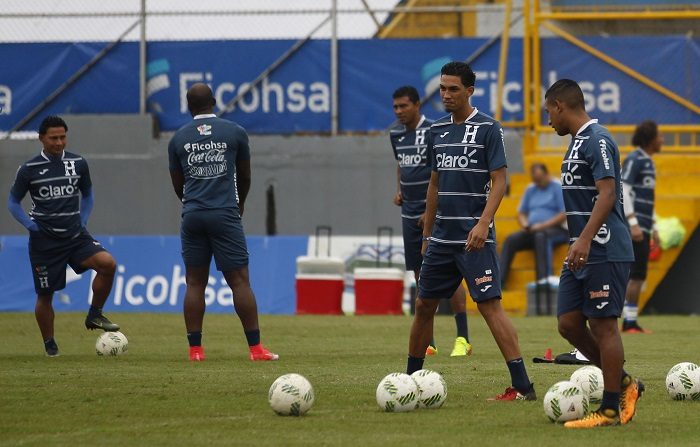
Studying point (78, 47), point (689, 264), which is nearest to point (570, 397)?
point (689, 264)

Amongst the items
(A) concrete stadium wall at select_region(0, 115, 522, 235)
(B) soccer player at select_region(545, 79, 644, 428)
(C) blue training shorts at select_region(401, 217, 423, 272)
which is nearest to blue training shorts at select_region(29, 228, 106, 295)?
(C) blue training shorts at select_region(401, 217, 423, 272)

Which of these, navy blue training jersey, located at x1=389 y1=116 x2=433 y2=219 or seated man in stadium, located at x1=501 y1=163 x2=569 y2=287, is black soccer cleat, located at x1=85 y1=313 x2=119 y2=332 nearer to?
navy blue training jersey, located at x1=389 y1=116 x2=433 y2=219

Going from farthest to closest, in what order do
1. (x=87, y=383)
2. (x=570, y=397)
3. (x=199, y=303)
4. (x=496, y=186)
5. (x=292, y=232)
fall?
(x=292, y=232) < (x=199, y=303) < (x=87, y=383) < (x=496, y=186) < (x=570, y=397)

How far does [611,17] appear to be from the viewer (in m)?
22.9

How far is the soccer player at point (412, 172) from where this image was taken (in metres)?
13.0

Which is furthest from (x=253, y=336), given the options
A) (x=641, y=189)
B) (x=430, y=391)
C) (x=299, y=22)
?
(x=299, y=22)

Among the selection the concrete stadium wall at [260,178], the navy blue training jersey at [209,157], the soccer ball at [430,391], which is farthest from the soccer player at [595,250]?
the concrete stadium wall at [260,178]

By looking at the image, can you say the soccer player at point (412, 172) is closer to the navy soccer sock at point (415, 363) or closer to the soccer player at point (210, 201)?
the soccer player at point (210, 201)

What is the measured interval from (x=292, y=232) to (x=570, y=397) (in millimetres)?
15378

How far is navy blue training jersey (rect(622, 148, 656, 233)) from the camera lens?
55.3 ft

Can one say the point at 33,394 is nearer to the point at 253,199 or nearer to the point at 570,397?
the point at 570,397

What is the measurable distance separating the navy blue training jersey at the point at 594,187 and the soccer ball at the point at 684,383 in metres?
1.47

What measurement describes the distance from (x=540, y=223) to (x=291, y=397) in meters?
12.7

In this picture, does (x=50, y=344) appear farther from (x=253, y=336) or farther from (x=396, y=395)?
(x=396, y=395)
